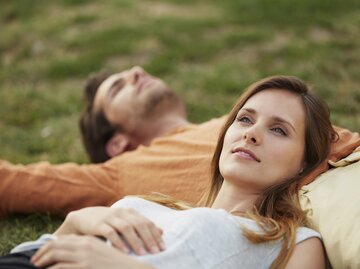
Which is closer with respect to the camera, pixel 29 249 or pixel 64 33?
pixel 29 249

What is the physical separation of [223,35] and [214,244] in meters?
5.12

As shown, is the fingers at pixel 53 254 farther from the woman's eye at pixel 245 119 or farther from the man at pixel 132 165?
the man at pixel 132 165

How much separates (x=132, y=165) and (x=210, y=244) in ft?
4.84

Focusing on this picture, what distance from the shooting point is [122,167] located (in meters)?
3.91

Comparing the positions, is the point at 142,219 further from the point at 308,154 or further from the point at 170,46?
the point at 170,46

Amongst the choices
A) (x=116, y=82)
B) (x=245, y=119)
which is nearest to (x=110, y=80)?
(x=116, y=82)

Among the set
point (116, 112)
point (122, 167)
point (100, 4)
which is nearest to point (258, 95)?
point (122, 167)

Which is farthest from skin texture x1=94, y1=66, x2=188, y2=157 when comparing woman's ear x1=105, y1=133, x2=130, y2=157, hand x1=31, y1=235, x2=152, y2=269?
hand x1=31, y1=235, x2=152, y2=269

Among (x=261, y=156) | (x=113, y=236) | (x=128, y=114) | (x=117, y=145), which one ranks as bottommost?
(x=117, y=145)

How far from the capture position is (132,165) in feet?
12.7

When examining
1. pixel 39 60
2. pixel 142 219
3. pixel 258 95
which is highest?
pixel 258 95

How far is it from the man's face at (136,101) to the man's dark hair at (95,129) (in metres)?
0.08

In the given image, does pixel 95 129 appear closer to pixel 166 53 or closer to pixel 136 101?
pixel 136 101

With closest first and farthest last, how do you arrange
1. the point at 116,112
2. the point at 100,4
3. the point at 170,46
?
1. the point at 116,112
2. the point at 170,46
3. the point at 100,4
